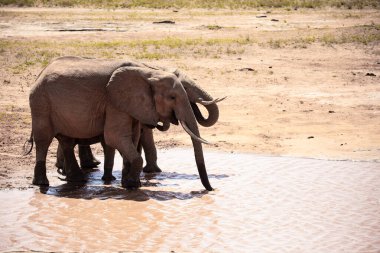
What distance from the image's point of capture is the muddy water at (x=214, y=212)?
8.07m

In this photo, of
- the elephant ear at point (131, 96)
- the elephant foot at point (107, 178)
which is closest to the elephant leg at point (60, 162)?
the elephant foot at point (107, 178)

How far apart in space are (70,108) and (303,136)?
5081 mm

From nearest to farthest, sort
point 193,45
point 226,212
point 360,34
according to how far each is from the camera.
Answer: point 226,212
point 193,45
point 360,34

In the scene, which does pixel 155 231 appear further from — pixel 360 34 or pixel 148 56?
pixel 360 34

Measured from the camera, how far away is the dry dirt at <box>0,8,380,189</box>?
42.9 feet

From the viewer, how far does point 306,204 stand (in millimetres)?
9664

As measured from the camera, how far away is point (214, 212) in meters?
9.30

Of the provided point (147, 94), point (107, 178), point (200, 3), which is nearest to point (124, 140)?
point (147, 94)

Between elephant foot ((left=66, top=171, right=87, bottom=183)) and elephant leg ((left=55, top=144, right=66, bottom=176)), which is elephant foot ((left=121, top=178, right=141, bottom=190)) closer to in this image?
elephant foot ((left=66, top=171, right=87, bottom=183))

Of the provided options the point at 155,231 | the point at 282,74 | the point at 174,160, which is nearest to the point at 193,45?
the point at 282,74

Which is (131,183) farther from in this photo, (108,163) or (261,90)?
(261,90)

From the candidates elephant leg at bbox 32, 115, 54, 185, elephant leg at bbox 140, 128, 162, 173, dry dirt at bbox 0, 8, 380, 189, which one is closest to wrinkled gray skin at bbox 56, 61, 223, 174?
elephant leg at bbox 140, 128, 162, 173

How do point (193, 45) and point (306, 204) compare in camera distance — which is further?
point (193, 45)

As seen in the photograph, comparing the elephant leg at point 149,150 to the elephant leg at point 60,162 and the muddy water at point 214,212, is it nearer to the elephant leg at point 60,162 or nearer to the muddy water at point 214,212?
the muddy water at point 214,212
